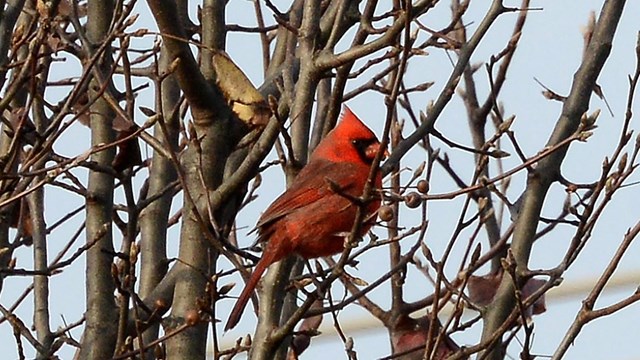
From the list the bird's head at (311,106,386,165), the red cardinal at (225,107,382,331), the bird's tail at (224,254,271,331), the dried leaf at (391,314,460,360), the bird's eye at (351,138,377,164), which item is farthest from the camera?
the bird's eye at (351,138,377,164)

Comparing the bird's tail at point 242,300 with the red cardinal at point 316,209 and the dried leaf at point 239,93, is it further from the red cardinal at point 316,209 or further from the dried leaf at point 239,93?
the dried leaf at point 239,93

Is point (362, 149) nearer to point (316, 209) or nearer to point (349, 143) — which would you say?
point (349, 143)

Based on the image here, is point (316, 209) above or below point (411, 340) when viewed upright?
above

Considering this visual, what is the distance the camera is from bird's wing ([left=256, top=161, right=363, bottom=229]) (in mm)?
3553

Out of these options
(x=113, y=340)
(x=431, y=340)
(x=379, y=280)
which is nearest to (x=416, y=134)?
(x=379, y=280)

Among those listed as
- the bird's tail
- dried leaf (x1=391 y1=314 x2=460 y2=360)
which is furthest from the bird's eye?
the bird's tail

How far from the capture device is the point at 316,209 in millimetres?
3656

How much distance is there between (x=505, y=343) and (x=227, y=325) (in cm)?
70

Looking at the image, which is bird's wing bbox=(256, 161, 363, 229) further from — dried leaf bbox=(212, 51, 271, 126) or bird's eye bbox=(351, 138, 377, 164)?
dried leaf bbox=(212, 51, 271, 126)

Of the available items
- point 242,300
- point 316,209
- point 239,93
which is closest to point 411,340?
point 316,209

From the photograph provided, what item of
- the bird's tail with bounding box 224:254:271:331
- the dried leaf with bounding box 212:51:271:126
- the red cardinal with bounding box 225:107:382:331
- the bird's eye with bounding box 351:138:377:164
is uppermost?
the bird's eye with bounding box 351:138:377:164

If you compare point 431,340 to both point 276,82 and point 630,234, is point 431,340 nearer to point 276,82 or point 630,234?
point 630,234

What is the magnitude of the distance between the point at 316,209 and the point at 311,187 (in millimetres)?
76

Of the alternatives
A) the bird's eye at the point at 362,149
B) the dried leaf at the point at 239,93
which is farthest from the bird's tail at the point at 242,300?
the bird's eye at the point at 362,149
